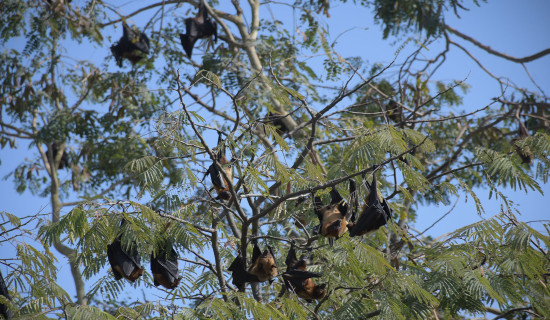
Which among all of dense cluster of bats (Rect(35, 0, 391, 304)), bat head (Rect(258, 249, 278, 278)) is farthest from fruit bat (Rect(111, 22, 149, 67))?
bat head (Rect(258, 249, 278, 278))

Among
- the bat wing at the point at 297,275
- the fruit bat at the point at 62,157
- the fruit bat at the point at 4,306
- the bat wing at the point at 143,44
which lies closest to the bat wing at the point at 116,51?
the bat wing at the point at 143,44

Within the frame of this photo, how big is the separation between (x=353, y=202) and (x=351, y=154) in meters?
0.48

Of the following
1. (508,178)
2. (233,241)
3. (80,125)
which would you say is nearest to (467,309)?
(508,178)

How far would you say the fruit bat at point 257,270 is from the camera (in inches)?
193

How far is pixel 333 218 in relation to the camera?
449cm

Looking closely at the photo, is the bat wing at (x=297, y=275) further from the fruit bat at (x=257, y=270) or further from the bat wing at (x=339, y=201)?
the bat wing at (x=339, y=201)

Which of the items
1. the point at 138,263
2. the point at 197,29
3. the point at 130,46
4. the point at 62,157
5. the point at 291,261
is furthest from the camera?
the point at 62,157

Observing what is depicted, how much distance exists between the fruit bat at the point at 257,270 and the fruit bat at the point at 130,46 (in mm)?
5759

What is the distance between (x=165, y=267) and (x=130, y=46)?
5.84 m

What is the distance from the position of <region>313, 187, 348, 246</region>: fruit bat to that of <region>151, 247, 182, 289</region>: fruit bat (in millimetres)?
1166

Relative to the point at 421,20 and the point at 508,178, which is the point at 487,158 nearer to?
the point at 508,178

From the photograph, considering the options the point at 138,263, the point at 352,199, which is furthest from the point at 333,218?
the point at 138,263

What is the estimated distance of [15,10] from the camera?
11297mm

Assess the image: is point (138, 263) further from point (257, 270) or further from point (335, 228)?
point (335, 228)
